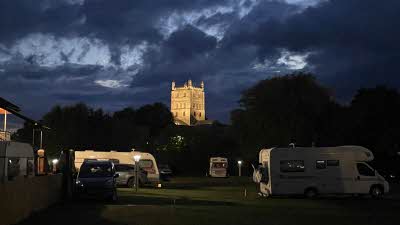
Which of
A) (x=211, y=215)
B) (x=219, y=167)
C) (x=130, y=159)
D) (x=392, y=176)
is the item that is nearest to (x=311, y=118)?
(x=392, y=176)

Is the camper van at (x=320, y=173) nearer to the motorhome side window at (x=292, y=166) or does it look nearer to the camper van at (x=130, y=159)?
the motorhome side window at (x=292, y=166)

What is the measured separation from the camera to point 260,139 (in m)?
58.4

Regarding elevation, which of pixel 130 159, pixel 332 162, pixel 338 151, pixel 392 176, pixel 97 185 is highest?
pixel 338 151

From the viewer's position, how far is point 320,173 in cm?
2986

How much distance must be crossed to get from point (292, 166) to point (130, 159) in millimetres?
16059

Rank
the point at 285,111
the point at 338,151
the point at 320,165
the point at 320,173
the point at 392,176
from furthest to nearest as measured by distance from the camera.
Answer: the point at 285,111
the point at 392,176
the point at 338,151
the point at 320,165
the point at 320,173

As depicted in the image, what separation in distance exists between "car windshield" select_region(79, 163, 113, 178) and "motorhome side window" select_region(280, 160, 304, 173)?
346 inches

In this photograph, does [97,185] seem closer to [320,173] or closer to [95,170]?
[95,170]

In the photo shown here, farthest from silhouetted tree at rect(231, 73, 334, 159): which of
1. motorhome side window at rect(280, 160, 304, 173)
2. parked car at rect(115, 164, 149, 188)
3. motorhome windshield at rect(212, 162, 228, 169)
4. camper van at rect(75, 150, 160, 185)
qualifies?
motorhome side window at rect(280, 160, 304, 173)

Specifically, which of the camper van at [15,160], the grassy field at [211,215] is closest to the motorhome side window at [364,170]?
the grassy field at [211,215]

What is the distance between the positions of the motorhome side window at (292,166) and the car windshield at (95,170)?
8.78 metres

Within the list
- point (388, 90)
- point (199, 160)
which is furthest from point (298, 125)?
point (199, 160)

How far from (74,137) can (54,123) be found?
3419 millimetres

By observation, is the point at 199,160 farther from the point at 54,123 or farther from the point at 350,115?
the point at 350,115
